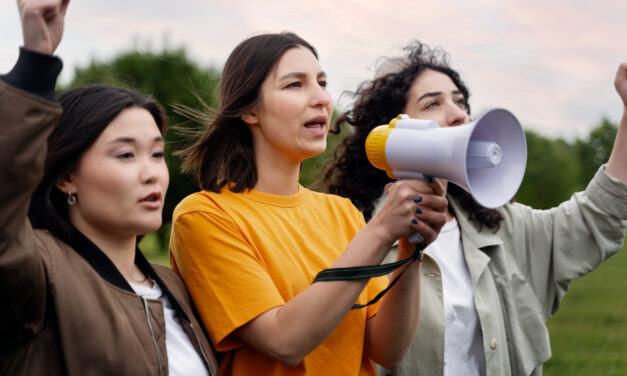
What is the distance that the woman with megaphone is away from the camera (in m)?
3.21

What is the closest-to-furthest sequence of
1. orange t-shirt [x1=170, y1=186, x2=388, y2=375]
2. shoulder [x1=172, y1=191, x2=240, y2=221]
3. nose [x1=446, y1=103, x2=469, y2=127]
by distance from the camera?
orange t-shirt [x1=170, y1=186, x2=388, y2=375]
shoulder [x1=172, y1=191, x2=240, y2=221]
nose [x1=446, y1=103, x2=469, y2=127]

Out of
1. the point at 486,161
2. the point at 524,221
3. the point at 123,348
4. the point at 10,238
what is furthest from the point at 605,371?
the point at 10,238

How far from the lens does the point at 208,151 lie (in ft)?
9.74

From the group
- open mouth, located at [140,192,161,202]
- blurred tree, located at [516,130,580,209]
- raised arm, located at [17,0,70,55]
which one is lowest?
blurred tree, located at [516,130,580,209]

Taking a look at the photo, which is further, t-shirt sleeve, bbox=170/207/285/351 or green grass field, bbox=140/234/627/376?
green grass field, bbox=140/234/627/376

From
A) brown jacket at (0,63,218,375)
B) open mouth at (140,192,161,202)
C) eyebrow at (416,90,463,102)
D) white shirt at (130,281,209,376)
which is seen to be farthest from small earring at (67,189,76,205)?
eyebrow at (416,90,463,102)

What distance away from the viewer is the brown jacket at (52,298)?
168 centimetres

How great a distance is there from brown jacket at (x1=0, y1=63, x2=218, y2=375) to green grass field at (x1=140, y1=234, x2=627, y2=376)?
662 centimetres

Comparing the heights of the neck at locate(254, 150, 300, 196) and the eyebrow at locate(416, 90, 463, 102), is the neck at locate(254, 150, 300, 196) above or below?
below

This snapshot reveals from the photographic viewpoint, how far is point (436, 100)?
11.9 feet

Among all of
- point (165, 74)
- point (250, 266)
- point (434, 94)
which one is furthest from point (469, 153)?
point (165, 74)

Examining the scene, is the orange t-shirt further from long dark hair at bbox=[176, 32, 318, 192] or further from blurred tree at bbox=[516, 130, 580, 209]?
blurred tree at bbox=[516, 130, 580, 209]

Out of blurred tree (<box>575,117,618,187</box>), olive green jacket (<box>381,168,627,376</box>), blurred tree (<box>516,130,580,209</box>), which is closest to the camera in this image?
olive green jacket (<box>381,168,627,376</box>)

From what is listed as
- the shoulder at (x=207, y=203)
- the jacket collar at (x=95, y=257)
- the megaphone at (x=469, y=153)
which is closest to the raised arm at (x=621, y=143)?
the megaphone at (x=469, y=153)
